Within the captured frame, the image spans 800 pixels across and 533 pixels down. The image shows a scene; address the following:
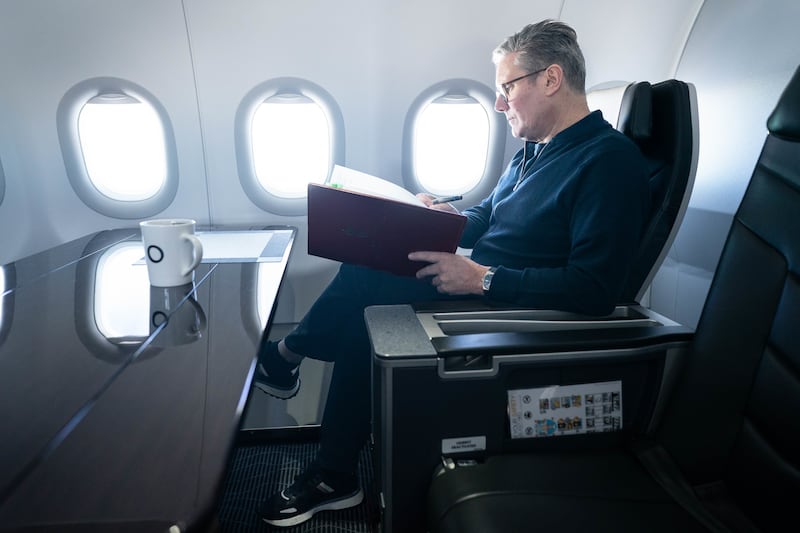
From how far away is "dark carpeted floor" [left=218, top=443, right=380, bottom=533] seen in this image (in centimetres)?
157

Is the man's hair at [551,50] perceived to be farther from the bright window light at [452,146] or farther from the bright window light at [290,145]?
the bright window light at [290,145]

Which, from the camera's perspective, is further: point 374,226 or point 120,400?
point 374,226

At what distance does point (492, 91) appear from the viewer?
2.11 m

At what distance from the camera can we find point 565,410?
1.06 m

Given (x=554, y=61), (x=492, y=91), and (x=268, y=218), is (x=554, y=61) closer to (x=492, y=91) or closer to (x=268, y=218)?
(x=492, y=91)

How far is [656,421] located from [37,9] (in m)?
2.32

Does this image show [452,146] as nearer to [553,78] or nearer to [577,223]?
[553,78]

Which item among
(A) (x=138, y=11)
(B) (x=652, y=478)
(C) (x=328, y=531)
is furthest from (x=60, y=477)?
(A) (x=138, y=11)

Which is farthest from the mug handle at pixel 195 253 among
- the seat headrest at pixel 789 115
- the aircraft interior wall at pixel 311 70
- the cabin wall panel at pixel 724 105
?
the cabin wall panel at pixel 724 105

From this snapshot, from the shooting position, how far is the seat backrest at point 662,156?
47.6 inches

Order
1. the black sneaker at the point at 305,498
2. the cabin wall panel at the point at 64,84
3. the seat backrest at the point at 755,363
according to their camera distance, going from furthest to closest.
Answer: the cabin wall panel at the point at 64,84 → the black sneaker at the point at 305,498 → the seat backrest at the point at 755,363

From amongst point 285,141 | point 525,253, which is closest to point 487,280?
point 525,253

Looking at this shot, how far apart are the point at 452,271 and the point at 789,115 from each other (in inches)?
28.2

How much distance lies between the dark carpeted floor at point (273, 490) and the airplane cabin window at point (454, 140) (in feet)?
3.86
